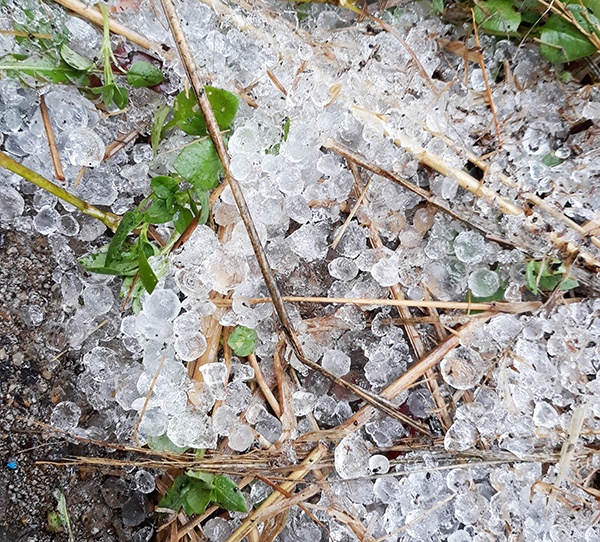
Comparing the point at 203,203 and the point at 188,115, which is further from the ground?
Result: the point at 188,115

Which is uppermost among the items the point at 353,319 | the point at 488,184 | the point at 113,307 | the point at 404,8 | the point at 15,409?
the point at 404,8

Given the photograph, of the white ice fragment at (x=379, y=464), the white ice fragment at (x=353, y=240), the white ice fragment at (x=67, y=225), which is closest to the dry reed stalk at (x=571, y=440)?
the white ice fragment at (x=379, y=464)

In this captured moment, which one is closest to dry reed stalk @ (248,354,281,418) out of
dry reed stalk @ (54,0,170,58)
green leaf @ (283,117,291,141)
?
green leaf @ (283,117,291,141)

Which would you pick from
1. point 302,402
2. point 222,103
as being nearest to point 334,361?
point 302,402

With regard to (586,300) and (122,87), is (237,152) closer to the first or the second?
(122,87)

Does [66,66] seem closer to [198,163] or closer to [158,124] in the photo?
[158,124]

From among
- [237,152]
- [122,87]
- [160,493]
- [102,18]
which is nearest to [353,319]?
[237,152]

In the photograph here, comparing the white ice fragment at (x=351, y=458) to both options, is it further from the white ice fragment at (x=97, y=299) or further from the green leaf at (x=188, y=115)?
the green leaf at (x=188, y=115)
